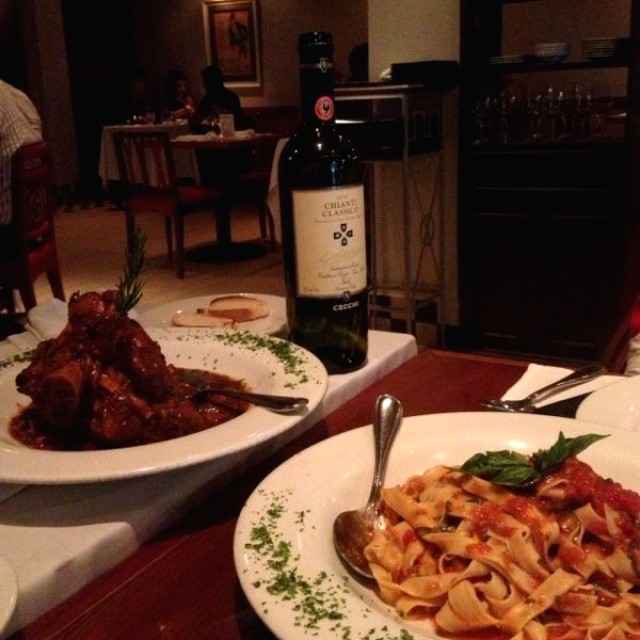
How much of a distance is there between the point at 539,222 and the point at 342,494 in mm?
2952

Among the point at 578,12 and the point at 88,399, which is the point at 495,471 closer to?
the point at 88,399

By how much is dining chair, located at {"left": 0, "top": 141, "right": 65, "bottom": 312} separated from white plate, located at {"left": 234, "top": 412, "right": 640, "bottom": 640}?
2878 millimetres

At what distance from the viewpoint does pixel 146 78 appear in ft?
32.4

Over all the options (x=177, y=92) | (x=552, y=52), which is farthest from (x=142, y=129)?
(x=552, y=52)

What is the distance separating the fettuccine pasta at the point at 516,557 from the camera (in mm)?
617

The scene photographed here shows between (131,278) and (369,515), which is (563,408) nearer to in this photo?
(369,515)

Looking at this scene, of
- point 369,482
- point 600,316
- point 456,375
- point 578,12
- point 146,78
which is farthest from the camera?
point 146,78

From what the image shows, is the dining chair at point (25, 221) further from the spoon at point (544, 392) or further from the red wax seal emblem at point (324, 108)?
the spoon at point (544, 392)

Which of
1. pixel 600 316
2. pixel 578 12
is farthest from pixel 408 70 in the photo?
pixel 600 316

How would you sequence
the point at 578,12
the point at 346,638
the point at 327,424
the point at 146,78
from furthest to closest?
the point at 146,78, the point at 578,12, the point at 327,424, the point at 346,638

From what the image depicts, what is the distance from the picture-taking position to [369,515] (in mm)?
755

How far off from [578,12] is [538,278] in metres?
1.36

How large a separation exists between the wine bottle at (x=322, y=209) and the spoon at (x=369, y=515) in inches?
8.4

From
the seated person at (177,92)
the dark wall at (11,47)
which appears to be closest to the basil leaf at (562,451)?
the seated person at (177,92)
